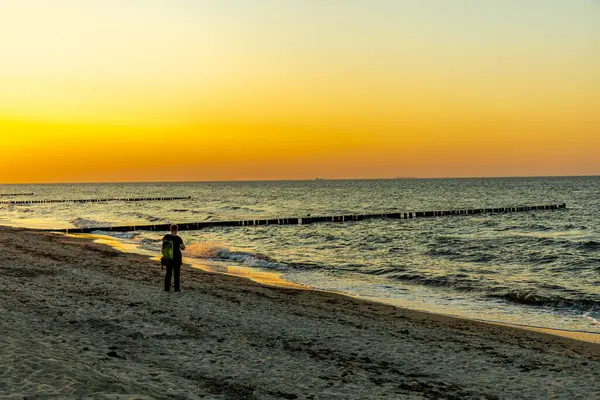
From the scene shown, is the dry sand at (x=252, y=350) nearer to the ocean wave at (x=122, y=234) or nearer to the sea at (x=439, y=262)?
the sea at (x=439, y=262)

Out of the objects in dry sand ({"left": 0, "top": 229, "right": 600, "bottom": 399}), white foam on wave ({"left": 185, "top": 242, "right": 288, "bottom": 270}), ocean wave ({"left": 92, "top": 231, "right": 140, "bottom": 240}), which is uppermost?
dry sand ({"left": 0, "top": 229, "right": 600, "bottom": 399})

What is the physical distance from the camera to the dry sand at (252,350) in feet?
25.9

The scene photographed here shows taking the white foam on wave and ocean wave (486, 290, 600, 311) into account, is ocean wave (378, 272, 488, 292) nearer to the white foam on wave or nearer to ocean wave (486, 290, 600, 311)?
ocean wave (486, 290, 600, 311)

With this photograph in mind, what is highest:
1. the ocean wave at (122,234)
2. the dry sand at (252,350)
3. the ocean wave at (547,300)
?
the dry sand at (252,350)

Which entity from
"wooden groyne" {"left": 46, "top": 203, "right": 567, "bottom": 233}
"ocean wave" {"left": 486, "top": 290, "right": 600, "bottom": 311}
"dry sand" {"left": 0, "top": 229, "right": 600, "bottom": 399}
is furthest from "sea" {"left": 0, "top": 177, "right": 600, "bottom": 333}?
"dry sand" {"left": 0, "top": 229, "right": 600, "bottom": 399}

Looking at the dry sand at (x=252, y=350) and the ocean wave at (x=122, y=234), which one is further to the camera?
the ocean wave at (x=122, y=234)

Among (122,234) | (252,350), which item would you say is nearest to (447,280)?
(252,350)

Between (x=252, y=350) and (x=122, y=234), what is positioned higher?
(x=252, y=350)

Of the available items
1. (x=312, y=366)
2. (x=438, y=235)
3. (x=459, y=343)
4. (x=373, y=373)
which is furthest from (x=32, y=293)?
(x=438, y=235)

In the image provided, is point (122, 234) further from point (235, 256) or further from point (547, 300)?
point (547, 300)

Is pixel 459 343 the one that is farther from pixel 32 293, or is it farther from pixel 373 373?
pixel 32 293

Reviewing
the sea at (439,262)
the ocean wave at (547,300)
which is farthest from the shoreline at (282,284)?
the ocean wave at (547,300)

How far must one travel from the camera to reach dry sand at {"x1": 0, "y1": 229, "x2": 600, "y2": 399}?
311 inches

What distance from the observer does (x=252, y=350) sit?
10328 millimetres
